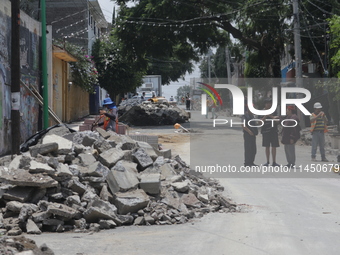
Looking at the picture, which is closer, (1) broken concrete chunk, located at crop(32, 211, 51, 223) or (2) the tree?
(1) broken concrete chunk, located at crop(32, 211, 51, 223)

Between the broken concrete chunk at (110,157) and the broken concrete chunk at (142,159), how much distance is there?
12.0 inches

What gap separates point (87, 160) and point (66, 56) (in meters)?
20.7

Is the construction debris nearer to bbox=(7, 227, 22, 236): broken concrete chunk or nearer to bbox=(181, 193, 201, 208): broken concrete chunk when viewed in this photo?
bbox=(7, 227, 22, 236): broken concrete chunk

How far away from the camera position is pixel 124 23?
34.7 metres

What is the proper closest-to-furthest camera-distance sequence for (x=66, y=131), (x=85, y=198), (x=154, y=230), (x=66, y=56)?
1. (x=154, y=230)
2. (x=85, y=198)
3. (x=66, y=131)
4. (x=66, y=56)

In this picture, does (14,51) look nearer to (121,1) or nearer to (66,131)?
(66,131)

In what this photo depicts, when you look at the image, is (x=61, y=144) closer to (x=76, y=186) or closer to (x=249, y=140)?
(x=76, y=186)

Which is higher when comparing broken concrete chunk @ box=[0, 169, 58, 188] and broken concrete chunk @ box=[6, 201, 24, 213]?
broken concrete chunk @ box=[0, 169, 58, 188]

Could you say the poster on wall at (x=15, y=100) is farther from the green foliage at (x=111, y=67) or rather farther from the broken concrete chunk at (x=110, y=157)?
the green foliage at (x=111, y=67)

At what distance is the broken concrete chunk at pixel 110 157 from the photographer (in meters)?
10.3

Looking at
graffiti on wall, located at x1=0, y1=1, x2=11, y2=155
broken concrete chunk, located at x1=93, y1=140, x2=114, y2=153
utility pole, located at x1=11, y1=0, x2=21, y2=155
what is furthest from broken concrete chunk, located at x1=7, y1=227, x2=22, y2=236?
graffiti on wall, located at x1=0, y1=1, x2=11, y2=155

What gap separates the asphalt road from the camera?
6.88 m

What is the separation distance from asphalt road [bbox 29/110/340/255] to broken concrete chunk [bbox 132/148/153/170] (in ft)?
6.05

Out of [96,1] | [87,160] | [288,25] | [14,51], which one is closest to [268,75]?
[288,25]
